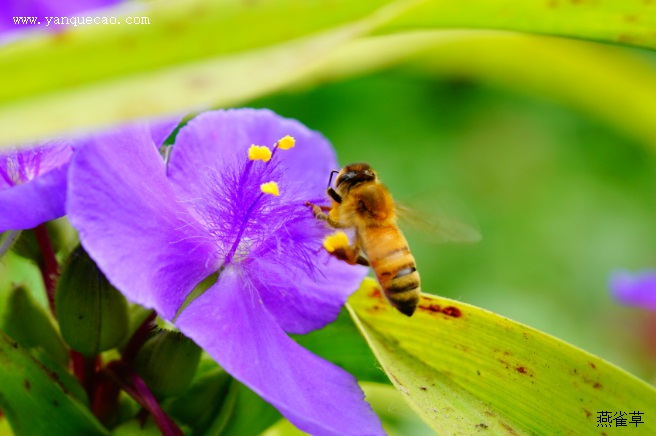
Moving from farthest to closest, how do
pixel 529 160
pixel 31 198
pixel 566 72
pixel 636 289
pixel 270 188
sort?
pixel 529 160
pixel 566 72
pixel 636 289
pixel 270 188
pixel 31 198

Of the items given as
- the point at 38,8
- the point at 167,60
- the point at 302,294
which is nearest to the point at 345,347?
the point at 302,294

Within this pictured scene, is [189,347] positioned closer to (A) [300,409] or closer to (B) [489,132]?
(A) [300,409]

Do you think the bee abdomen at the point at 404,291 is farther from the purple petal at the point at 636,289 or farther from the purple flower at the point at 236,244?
the purple petal at the point at 636,289

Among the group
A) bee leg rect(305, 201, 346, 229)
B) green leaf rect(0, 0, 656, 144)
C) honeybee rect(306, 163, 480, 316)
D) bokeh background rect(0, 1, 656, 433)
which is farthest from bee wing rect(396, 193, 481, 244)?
bokeh background rect(0, 1, 656, 433)

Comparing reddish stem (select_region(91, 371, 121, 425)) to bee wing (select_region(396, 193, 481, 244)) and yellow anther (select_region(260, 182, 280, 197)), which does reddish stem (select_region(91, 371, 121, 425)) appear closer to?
yellow anther (select_region(260, 182, 280, 197))

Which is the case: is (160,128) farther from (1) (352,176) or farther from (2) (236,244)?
(1) (352,176)

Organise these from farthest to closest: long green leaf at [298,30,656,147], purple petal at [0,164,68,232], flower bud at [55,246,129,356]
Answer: long green leaf at [298,30,656,147] < flower bud at [55,246,129,356] < purple petal at [0,164,68,232]

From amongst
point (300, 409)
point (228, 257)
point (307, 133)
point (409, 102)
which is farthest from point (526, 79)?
point (300, 409)
